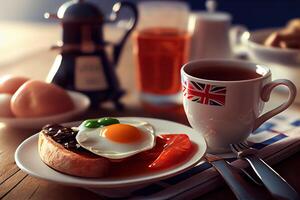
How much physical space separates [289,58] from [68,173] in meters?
0.66

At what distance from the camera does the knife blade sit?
0.56 meters

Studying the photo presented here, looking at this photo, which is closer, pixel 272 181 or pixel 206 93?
pixel 272 181

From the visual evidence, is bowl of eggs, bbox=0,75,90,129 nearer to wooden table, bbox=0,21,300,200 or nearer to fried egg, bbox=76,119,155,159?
wooden table, bbox=0,21,300,200

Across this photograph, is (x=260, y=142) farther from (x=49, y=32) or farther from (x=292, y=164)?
(x=49, y=32)

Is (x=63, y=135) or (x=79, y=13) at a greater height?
(x=79, y=13)

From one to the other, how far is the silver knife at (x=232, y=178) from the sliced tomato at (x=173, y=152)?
1.6 inches

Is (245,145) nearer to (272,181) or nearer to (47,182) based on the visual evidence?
(272,181)

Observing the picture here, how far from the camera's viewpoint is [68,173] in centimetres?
61

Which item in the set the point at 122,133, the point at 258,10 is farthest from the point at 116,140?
the point at 258,10

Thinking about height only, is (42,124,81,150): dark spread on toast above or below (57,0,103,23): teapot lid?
below

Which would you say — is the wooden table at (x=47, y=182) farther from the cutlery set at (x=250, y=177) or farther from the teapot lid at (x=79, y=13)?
the teapot lid at (x=79, y=13)

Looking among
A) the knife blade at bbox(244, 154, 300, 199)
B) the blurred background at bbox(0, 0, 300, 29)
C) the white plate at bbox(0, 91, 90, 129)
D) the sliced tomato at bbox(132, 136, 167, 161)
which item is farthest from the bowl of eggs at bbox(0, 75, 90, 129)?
the blurred background at bbox(0, 0, 300, 29)

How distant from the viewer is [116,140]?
25.6 inches

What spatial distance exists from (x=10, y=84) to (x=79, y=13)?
8.3 inches
